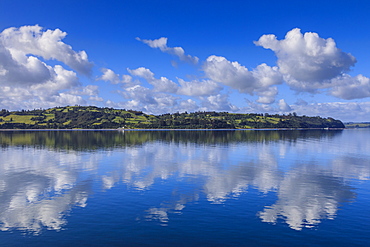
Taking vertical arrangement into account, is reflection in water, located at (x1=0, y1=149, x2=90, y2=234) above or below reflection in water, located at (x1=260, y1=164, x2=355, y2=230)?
below

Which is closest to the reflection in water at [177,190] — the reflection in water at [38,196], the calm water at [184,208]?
the reflection in water at [38,196]

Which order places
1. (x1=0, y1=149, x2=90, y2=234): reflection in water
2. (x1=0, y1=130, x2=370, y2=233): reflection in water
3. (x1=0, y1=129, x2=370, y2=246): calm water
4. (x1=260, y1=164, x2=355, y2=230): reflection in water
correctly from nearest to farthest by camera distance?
(x1=0, y1=129, x2=370, y2=246): calm water, (x1=0, y1=149, x2=90, y2=234): reflection in water, (x1=260, y1=164, x2=355, y2=230): reflection in water, (x1=0, y1=130, x2=370, y2=233): reflection in water

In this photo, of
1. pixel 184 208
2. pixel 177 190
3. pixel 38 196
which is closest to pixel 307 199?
pixel 184 208

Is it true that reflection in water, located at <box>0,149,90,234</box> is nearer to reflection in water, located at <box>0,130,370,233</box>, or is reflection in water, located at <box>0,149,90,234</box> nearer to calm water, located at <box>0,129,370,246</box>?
reflection in water, located at <box>0,130,370,233</box>

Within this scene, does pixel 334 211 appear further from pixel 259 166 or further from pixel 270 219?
pixel 259 166

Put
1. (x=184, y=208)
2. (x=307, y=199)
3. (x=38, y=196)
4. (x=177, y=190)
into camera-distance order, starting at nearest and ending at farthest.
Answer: (x=184, y=208) → (x=307, y=199) → (x=38, y=196) → (x=177, y=190)

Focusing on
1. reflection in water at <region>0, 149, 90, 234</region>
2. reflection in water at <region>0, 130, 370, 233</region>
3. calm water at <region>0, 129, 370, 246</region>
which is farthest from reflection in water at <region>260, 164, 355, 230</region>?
reflection in water at <region>0, 149, 90, 234</region>

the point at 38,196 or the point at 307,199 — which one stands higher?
the point at 307,199

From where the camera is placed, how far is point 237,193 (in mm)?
43625

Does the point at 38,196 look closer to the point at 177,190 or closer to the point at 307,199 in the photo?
the point at 177,190

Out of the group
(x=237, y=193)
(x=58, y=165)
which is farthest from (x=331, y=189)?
(x=58, y=165)

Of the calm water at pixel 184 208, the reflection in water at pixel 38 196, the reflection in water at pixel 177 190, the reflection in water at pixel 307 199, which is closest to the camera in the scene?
the calm water at pixel 184 208

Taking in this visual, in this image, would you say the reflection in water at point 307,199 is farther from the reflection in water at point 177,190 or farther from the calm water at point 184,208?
the calm water at point 184,208

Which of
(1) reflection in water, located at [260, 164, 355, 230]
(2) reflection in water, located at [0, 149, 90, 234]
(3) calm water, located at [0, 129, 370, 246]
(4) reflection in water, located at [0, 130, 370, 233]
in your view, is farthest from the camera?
(4) reflection in water, located at [0, 130, 370, 233]
